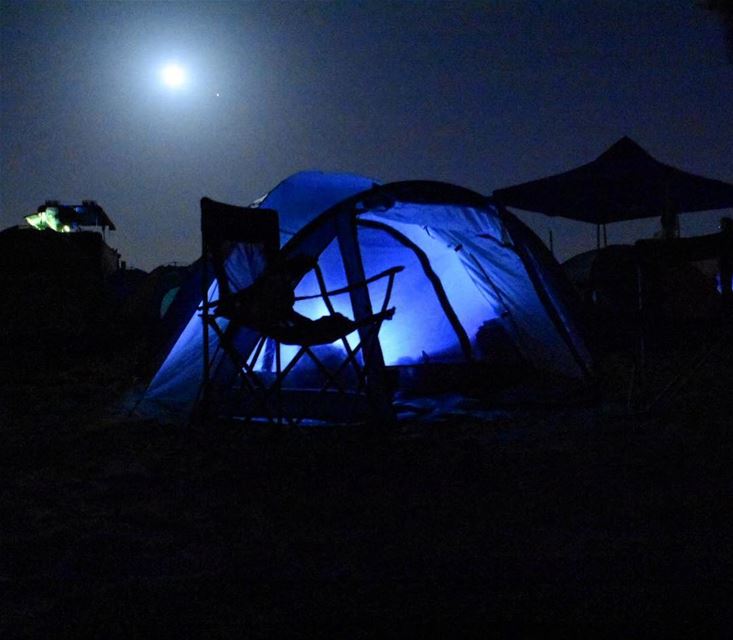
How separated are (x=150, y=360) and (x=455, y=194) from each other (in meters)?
2.76

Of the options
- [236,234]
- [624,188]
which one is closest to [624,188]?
[624,188]

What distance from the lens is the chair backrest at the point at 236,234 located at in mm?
4211

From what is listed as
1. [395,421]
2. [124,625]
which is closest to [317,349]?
[395,421]

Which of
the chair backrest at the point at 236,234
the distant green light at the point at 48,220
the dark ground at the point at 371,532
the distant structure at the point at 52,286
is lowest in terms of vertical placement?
the dark ground at the point at 371,532

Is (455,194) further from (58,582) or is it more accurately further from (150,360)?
(58,582)

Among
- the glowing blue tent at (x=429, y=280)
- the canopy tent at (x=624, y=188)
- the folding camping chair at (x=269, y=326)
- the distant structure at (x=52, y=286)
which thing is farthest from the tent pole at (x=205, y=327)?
the distant structure at (x=52, y=286)

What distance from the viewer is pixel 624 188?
10633 millimetres

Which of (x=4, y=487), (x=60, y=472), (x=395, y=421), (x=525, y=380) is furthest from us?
(x=525, y=380)

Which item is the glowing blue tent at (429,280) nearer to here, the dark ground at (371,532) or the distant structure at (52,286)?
the dark ground at (371,532)

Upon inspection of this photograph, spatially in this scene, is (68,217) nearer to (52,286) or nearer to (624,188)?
(52,286)

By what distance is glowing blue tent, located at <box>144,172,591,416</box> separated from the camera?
206 inches

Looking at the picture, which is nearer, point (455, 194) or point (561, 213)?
point (455, 194)

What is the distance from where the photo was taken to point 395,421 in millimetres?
4801

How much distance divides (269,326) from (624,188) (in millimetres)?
7932
